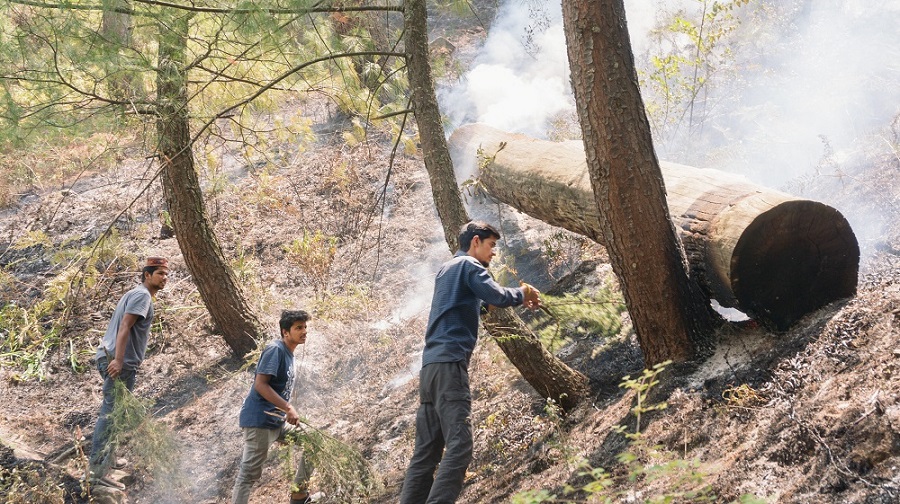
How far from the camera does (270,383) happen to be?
525cm

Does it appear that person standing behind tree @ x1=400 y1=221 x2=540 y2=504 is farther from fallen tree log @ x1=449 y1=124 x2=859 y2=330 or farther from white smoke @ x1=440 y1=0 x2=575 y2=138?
white smoke @ x1=440 y1=0 x2=575 y2=138

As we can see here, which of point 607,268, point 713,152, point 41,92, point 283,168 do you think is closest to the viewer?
point 41,92

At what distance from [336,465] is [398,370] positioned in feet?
7.88

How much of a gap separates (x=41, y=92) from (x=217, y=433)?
350cm

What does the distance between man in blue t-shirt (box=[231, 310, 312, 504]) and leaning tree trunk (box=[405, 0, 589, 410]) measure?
1.32 metres

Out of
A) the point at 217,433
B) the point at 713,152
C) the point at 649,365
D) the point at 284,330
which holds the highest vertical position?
the point at 713,152

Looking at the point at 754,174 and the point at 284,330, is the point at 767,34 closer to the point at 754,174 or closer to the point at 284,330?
the point at 754,174

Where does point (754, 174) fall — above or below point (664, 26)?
below

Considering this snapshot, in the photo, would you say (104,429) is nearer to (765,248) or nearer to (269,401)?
(269,401)

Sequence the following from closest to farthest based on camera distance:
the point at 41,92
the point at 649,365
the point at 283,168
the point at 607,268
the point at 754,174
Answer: the point at 649,365 → the point at 41,92 → the point at 607,268 → the point at 754,174 → the point at 283,168

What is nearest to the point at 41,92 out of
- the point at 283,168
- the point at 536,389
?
the point at 536,389

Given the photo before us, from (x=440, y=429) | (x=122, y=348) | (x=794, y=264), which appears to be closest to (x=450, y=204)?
(x=440, y=429)

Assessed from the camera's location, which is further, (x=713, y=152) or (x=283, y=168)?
(x=283, y=168)

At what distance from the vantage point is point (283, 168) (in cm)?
1305
